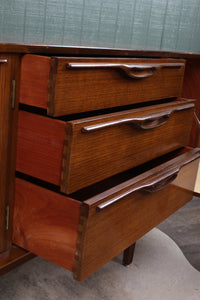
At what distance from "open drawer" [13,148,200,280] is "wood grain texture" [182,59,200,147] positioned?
1.57 feet

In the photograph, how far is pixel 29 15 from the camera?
1.16 m

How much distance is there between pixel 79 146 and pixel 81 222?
0.13 metres

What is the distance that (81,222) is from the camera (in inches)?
28.0

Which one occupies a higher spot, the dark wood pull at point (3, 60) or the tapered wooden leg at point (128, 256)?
the dark wood pull at point (3, 60)

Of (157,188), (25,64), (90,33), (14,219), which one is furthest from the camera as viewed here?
(90,33)

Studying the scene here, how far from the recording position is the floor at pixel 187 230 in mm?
1312

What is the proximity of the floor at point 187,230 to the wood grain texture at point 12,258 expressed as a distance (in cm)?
62

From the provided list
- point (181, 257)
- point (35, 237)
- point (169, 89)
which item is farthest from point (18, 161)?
point (181, 257)

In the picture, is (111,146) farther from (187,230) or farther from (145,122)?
(187,230)

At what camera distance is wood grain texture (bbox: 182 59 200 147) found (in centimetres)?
135

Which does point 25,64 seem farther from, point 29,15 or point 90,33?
point 90,33

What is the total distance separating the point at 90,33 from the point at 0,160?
85 centimetres

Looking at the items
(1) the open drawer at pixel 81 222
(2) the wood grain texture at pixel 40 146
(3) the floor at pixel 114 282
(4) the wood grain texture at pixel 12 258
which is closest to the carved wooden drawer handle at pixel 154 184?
(1) the open drawer at pixel 81 222

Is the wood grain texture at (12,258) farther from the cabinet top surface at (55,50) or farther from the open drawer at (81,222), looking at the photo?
the cabinet top surface at (55,50)
